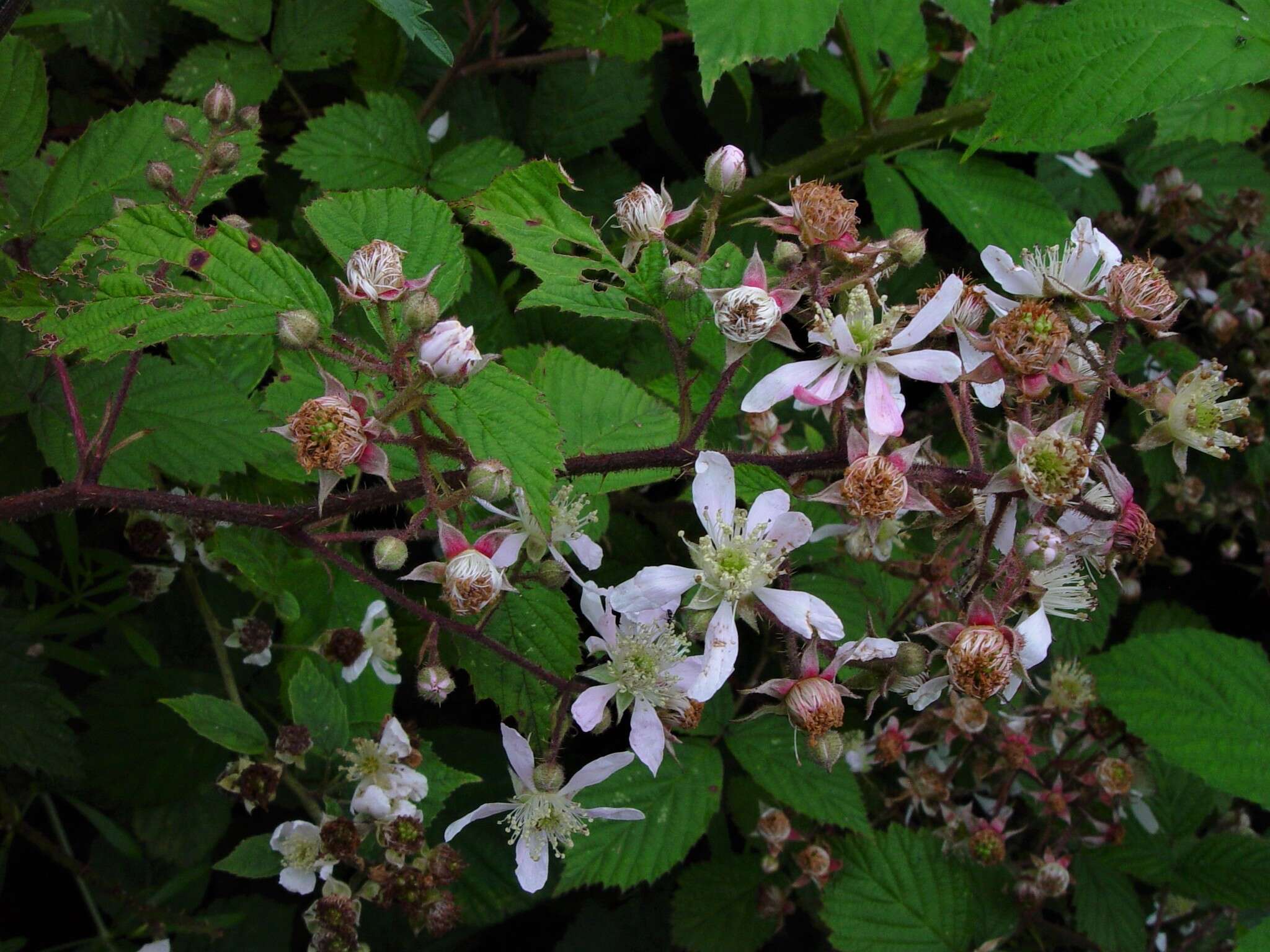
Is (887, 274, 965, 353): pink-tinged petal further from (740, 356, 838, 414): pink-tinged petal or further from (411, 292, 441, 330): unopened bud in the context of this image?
(411, 292, 441, 330): unopened bud

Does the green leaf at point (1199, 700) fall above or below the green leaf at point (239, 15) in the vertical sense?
below

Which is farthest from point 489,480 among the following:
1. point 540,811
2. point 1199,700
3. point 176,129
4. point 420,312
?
point 1199,700

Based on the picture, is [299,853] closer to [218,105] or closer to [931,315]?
[218,105]

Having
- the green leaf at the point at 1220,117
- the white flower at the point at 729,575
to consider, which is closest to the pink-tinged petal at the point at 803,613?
the white flower at the point at 729,575

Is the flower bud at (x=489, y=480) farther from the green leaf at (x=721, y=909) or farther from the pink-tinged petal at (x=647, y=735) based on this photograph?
the green leaf at (x=721, y=909)

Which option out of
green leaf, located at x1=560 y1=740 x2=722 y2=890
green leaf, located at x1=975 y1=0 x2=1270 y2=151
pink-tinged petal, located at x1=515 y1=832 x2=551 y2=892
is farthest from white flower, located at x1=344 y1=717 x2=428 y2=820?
green leaf, located at x1=975 y1=0 x2=1270 y2=151

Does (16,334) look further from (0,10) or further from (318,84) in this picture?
(318,84)

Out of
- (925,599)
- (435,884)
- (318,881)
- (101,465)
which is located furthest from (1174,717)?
(101,465)
